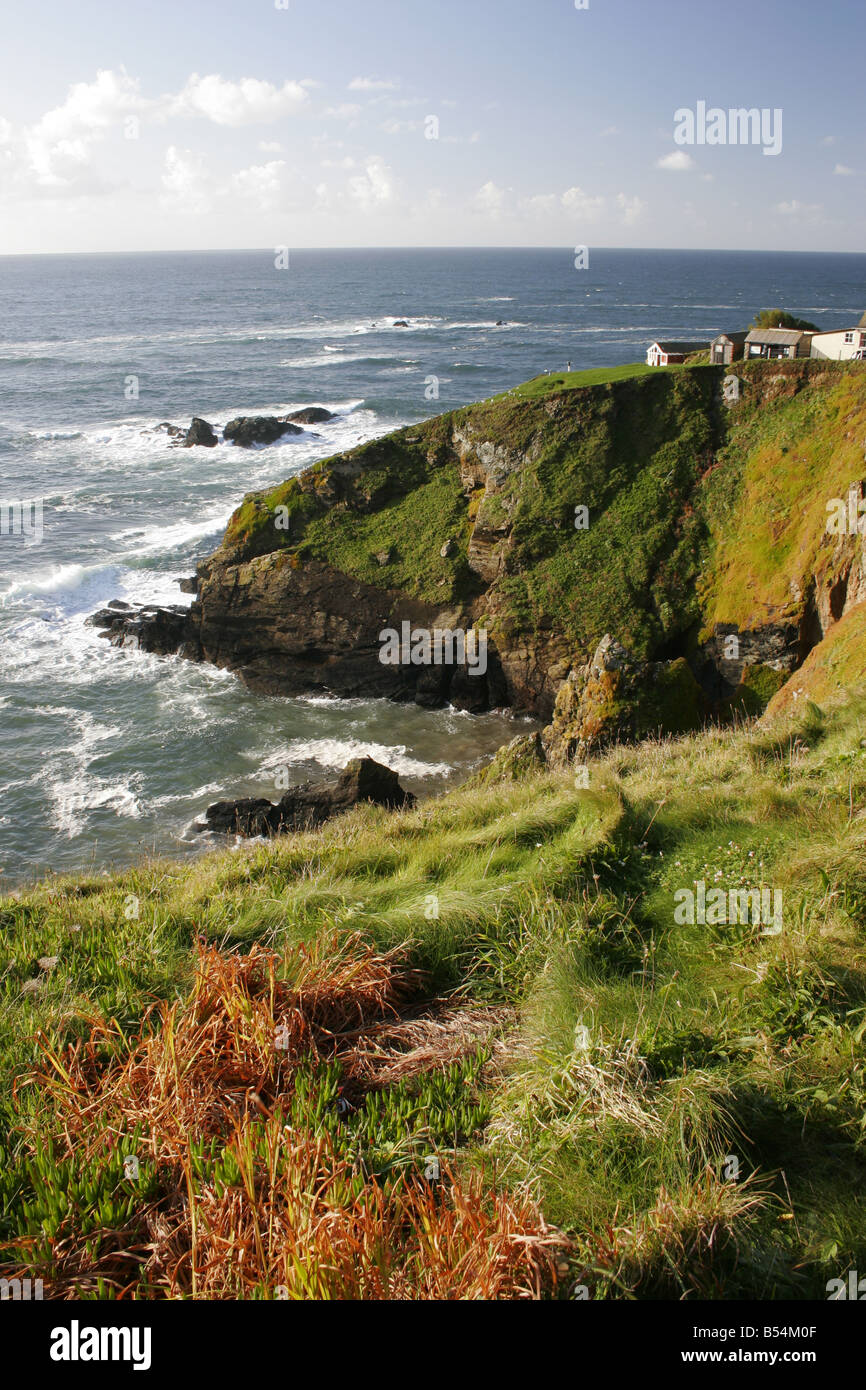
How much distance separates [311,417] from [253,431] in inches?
272

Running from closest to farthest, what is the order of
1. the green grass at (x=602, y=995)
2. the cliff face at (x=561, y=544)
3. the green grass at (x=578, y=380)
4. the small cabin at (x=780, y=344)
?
the green grass at (x=602, y=995) → the cliff face at (x=561, y=544) → the green grass at (x=578, y=380) → the small cabin at (x=780, y=344)

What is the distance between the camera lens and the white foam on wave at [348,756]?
76.6ft

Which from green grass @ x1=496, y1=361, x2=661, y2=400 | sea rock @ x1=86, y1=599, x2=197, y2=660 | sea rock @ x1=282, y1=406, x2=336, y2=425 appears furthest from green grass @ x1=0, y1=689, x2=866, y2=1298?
sea rock @ x1=282, y1=406, x2=336, y2=425

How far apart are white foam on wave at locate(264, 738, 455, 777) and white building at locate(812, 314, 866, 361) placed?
25576mm

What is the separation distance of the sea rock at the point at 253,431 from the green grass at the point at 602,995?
1954 inches

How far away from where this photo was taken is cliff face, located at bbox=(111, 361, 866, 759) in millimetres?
24547

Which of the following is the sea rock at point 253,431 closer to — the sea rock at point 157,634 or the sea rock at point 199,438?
the sea rock at point 199,438

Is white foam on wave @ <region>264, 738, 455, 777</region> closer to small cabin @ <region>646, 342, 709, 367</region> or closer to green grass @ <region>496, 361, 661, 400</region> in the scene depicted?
green grass @ <region>496, 361, 661, 400</region>

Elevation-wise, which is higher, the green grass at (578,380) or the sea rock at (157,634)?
the green grass at (578,380)

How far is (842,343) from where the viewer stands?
3559 cm

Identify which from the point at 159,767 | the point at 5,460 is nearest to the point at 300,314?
the point at 5,460

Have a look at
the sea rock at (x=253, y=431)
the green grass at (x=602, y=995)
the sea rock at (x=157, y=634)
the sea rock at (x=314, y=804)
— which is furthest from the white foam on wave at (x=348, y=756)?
the sea rock at (x=253, y=431)

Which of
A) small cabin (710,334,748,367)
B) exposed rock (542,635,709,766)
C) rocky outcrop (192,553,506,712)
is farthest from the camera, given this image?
small cabin (710,334,748,367)
